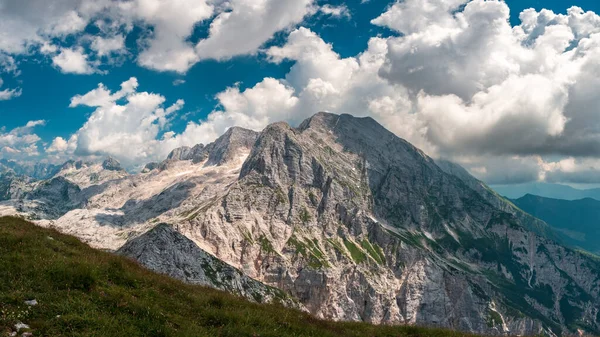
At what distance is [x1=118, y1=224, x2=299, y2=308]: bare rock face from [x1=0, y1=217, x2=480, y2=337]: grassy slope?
338 feet

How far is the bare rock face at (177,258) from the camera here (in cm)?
12637

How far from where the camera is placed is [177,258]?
445 feet

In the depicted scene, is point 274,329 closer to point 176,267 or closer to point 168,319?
point 168,319

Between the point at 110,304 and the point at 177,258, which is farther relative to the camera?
the point at 177,258

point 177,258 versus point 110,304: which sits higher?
point 110,304

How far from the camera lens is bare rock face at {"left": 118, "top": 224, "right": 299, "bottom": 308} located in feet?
415

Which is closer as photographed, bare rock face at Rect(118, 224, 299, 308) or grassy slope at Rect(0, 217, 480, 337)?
grassy slope at Rect(0, 217, 480, 337)

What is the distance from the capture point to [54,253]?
19.0m

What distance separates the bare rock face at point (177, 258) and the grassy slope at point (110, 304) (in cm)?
10311

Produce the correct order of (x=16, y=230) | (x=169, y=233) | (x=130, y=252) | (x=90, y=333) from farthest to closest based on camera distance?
(x=169, y=233)
(x=130, y=252)
(x=16, y=230)
(x=90, y=333)

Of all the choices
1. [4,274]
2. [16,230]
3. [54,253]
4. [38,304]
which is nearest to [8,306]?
[38,304]

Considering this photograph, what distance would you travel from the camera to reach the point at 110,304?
15758mm

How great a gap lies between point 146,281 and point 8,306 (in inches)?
254

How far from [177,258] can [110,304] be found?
128 metres
